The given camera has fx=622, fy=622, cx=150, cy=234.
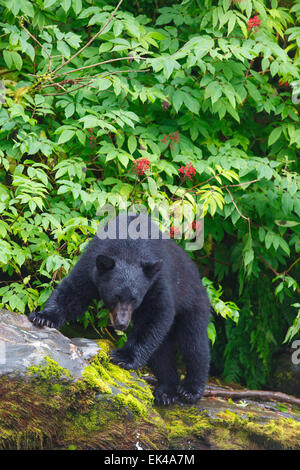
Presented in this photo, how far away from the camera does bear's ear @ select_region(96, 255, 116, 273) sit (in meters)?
4.50

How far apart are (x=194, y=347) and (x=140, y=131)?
2.07 metres

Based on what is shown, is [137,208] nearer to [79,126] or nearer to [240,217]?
[79,126]

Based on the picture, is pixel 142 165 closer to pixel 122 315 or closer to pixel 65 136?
pixel 65 136

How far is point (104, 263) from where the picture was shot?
4.52 m

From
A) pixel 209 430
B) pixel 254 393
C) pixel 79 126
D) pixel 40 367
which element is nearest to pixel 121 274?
pixel 40 367

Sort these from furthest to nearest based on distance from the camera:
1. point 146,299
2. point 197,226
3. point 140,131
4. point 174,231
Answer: point 197,226, point 140,131, point 174,231, point 146,299

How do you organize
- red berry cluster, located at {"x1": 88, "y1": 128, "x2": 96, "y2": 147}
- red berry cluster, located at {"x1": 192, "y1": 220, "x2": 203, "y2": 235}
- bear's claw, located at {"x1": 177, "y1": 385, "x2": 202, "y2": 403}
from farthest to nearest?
red berry cluster, located at {"x1": 192, "y1": 220, "x2": 203, "y2": 235} < red berry cluster, located at {"x1": 88, "y1": 128, "x2": 96, "y2": 147} < bear's claw, located at {"x1": 177, "y1": 385, "x2": 202, "y2": 403}

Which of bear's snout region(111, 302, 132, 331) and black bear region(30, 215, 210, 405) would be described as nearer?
bear's snout region(111, 302, 132, 331)

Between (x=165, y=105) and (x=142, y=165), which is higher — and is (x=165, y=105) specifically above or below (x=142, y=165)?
above

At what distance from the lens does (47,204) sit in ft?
18.3

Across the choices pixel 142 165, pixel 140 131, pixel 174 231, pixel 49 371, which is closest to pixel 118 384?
pixel 49 371

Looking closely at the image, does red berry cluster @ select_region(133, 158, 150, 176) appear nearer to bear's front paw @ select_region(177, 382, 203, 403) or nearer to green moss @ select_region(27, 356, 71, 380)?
bear's front paw @ select_region(177, 382, 203, 403)

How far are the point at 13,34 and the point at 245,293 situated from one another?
143 inches

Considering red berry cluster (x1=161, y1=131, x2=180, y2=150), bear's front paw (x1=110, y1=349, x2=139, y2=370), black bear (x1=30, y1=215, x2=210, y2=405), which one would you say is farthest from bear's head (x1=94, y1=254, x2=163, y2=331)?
red berry cluster (x1=161, y1=131, x2=180, y2=150)
